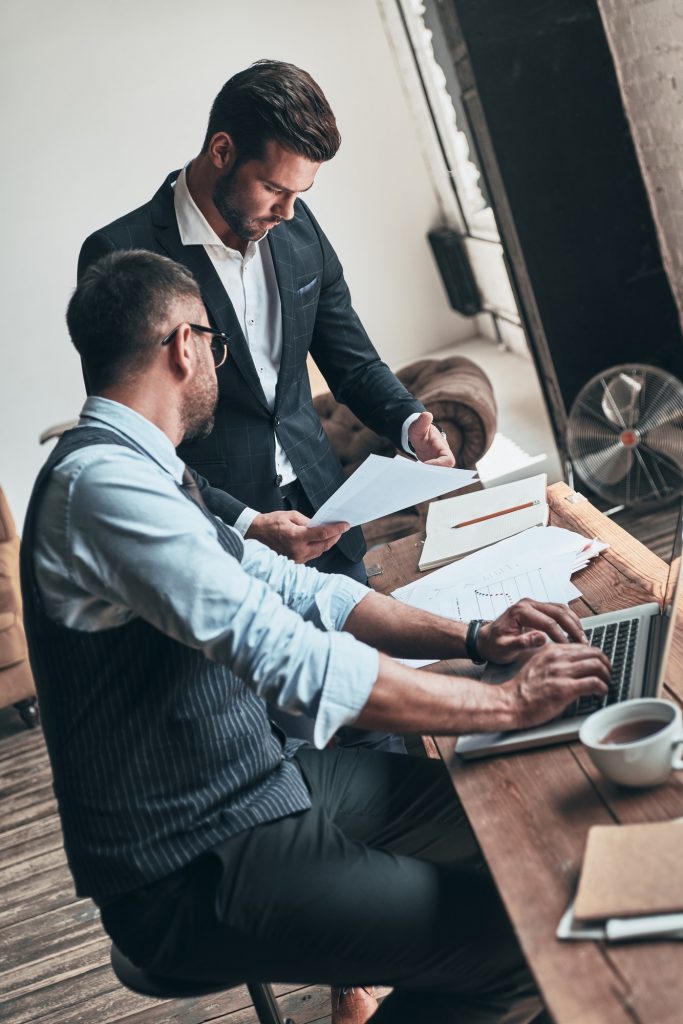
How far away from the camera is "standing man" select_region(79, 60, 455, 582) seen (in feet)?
6.47

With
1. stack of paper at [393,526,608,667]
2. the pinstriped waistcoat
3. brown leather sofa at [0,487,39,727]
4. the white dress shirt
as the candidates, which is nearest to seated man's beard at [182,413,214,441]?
the pinstriped waistcoat

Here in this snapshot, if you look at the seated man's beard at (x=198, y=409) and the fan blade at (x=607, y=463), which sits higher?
the seated man's beard at (x=198, y=409)

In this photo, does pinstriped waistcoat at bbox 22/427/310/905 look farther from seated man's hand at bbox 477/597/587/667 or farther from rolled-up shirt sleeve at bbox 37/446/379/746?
seated man's hand at bbox 477/597/587/667

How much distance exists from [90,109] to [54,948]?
20.8 feet

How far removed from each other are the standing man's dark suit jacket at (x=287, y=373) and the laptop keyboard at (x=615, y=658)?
0.82m

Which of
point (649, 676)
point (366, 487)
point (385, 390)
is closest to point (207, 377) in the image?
point (366, 487)

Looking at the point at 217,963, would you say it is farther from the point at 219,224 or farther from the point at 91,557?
the point at 219,224

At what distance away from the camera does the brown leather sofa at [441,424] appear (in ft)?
13.6

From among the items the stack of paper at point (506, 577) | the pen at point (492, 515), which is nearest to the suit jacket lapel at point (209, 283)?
the pen at point (492, 515)

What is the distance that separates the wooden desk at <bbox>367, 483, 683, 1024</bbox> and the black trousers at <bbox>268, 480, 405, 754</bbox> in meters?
0.39

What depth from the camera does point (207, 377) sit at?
4.97ft

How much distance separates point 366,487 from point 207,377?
0.33m

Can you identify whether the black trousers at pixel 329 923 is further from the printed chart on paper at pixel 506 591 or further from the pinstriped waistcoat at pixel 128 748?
the printed chart on paper at pixel 506 591

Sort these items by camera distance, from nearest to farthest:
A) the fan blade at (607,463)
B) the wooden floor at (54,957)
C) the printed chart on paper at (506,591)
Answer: the printed chart on paper at (506,591) → the wooden floor at (54,957) → the fan blade at (607,463)
